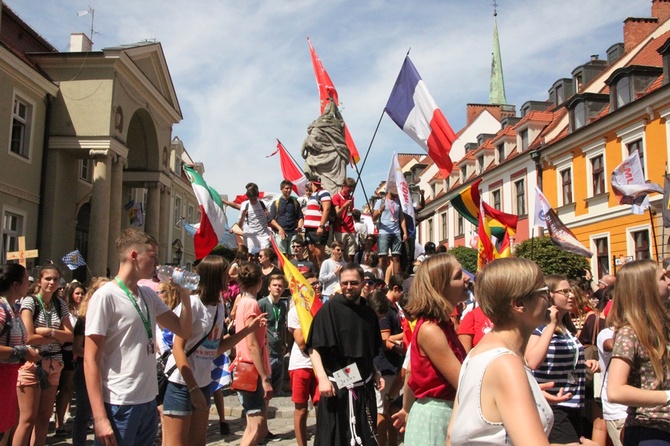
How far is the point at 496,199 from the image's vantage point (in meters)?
41.4

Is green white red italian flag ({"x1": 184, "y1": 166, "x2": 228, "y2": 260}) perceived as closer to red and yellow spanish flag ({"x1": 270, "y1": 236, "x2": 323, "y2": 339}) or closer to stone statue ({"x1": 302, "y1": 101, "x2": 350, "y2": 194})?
red and yellow spanish flag ({"x1": 270, "y1": 236, "x2": 323, "y2": 339})

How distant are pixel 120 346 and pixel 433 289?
6.04 feet

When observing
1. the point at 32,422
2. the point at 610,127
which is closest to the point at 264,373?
the point at 32,422

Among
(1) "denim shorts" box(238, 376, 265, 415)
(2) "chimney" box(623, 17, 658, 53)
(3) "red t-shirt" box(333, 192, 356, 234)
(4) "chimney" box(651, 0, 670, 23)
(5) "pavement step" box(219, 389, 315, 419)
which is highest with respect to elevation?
(4) "chimney" box(651, 0, 670, 23)

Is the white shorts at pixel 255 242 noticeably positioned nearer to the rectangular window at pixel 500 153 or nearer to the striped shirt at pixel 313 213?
the striped shirt at pixel 313 213

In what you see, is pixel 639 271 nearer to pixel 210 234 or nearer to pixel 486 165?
pixel 210 234

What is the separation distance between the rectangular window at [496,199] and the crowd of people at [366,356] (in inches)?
1383

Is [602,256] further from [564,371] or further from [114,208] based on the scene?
[564,371]

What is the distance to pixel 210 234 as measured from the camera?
8914 mm

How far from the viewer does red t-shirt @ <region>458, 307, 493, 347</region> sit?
436 centimetres

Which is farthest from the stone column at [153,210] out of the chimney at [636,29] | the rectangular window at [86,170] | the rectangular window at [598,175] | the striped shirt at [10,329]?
the striped shirt at [10,329]

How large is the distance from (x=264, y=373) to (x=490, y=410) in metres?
3.40

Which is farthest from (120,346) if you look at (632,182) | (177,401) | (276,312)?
(632,182)

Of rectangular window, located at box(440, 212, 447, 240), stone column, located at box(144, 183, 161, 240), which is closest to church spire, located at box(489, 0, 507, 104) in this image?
rectangular window, located at box(440, 212, 447, 240)
